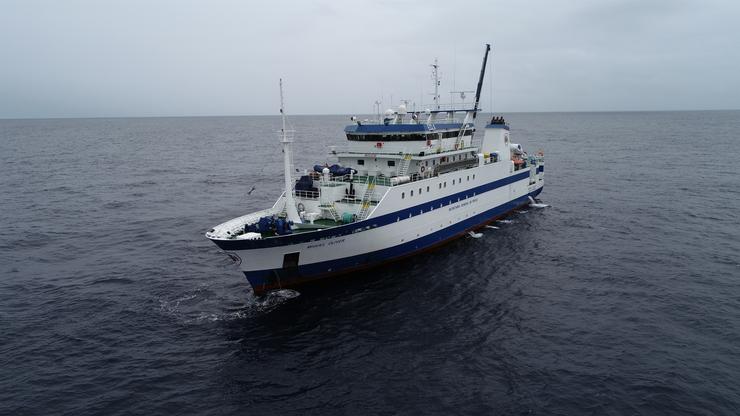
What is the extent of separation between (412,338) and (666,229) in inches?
1148

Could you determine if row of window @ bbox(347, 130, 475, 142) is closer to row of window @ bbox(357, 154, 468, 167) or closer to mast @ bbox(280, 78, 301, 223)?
row of window @ bbox(357, 154, 468, 167)

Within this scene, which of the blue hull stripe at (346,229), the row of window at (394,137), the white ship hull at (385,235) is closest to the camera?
the blue hull stripe at (346,229)

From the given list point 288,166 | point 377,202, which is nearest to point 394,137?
point 377,202

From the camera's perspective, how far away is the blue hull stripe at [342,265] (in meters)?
24.7

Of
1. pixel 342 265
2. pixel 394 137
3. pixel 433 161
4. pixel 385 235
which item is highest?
pixel 394 137

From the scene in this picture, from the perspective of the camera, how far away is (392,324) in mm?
21922

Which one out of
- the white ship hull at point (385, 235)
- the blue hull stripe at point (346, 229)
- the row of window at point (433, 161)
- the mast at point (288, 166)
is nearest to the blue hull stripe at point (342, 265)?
the white ship hull at point (385, 235)

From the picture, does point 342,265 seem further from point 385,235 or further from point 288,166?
point 288,166

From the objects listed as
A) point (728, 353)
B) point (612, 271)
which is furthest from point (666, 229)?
point (728, 353)

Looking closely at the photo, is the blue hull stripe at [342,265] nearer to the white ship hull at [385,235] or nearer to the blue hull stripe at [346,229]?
the white ship hull at [385,235]

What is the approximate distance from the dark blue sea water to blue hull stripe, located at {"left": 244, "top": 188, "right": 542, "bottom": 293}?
0.87 meters

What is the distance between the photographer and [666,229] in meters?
37.0

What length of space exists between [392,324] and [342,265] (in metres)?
6.21

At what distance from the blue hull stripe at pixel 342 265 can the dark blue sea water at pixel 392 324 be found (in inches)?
34.3
